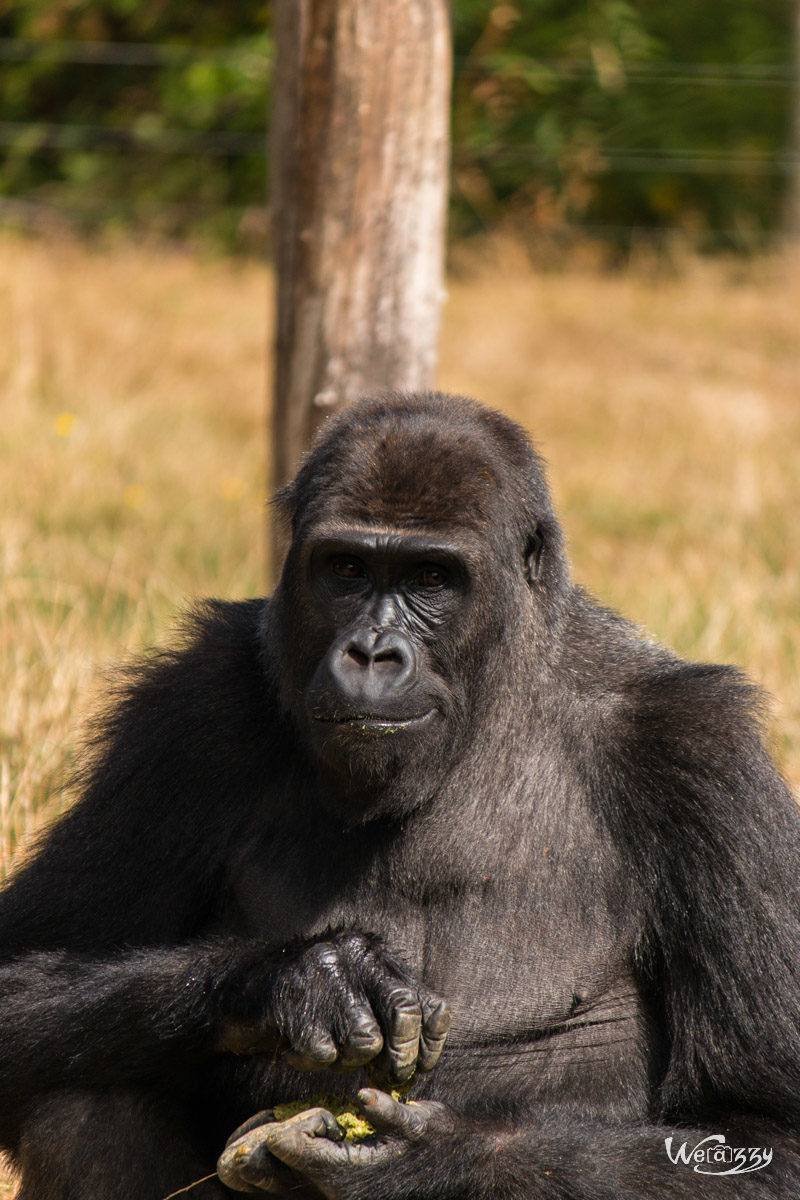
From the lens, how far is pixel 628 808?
3.72m

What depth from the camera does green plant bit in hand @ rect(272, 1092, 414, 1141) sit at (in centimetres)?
330

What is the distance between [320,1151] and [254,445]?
9110 millimetres

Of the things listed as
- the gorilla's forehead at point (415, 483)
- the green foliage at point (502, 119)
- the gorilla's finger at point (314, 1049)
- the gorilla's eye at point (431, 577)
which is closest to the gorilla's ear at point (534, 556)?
the gorilla's forehead at point (415, 483)

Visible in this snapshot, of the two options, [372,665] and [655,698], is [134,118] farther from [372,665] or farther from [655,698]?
[372,665]

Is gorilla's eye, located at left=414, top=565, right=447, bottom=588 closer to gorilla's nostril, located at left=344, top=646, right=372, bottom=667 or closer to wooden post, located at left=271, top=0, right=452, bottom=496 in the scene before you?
gorilla's nostril, located at left=344, top=646, right=372, bottom=667

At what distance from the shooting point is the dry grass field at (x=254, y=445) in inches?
268

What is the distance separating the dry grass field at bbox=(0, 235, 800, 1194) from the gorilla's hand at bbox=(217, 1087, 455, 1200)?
1.63 meters

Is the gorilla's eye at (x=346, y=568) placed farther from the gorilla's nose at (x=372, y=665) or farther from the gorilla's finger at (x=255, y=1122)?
the gorilla's finger at (x=255, y=1122)

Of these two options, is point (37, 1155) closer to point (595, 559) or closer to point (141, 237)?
point (595, 559)

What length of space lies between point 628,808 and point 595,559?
573 cm

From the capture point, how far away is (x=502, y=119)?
1992 cm

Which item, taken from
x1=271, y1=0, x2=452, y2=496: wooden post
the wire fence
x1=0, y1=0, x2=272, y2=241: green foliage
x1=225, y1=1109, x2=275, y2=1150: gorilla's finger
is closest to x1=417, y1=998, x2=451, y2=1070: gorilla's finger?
x1=225, y1=1109, x2=275, y2=1150: gorilla's finger

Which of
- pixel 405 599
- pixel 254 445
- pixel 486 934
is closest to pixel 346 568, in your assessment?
pixel 405 599

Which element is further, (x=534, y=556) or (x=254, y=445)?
(x=254, y=445)
